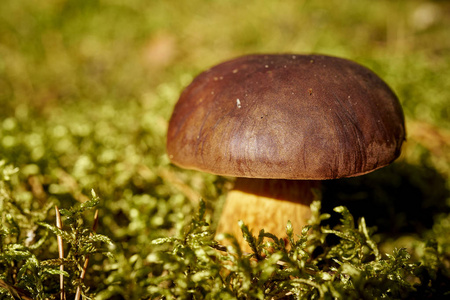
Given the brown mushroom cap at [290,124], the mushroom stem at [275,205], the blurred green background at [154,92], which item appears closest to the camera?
the brown mushroom cap at [290,124]

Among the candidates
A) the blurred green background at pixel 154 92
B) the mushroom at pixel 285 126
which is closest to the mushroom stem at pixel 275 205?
the mushroom at pixel 285 126

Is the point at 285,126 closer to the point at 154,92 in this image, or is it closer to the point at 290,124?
the point at 290,124

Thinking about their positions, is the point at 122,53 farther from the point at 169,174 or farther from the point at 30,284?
the point at 30,284

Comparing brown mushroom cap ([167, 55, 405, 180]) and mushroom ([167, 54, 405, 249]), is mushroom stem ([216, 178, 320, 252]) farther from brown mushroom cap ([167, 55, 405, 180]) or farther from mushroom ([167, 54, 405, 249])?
brown mushroom cap ([167, 55, 405, 180])

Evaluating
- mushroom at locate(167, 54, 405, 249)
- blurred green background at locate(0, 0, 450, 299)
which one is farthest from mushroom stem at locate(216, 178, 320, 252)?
blurred green background at locate(0, 0, 450, 299)

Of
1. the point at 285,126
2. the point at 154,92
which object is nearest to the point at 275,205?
the point at 285,126

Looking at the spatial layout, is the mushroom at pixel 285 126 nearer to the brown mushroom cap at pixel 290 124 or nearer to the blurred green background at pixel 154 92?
the brown mushroom cap at pixel 290 124

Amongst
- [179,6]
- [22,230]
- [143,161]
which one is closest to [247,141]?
[22,230]

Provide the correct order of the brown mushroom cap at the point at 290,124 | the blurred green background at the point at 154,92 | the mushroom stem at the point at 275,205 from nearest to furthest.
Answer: the brown mushroom cap at the point at 290,124 < the mushroom stem at the point at 275,205 < the blurred green background at the point at 154,92
